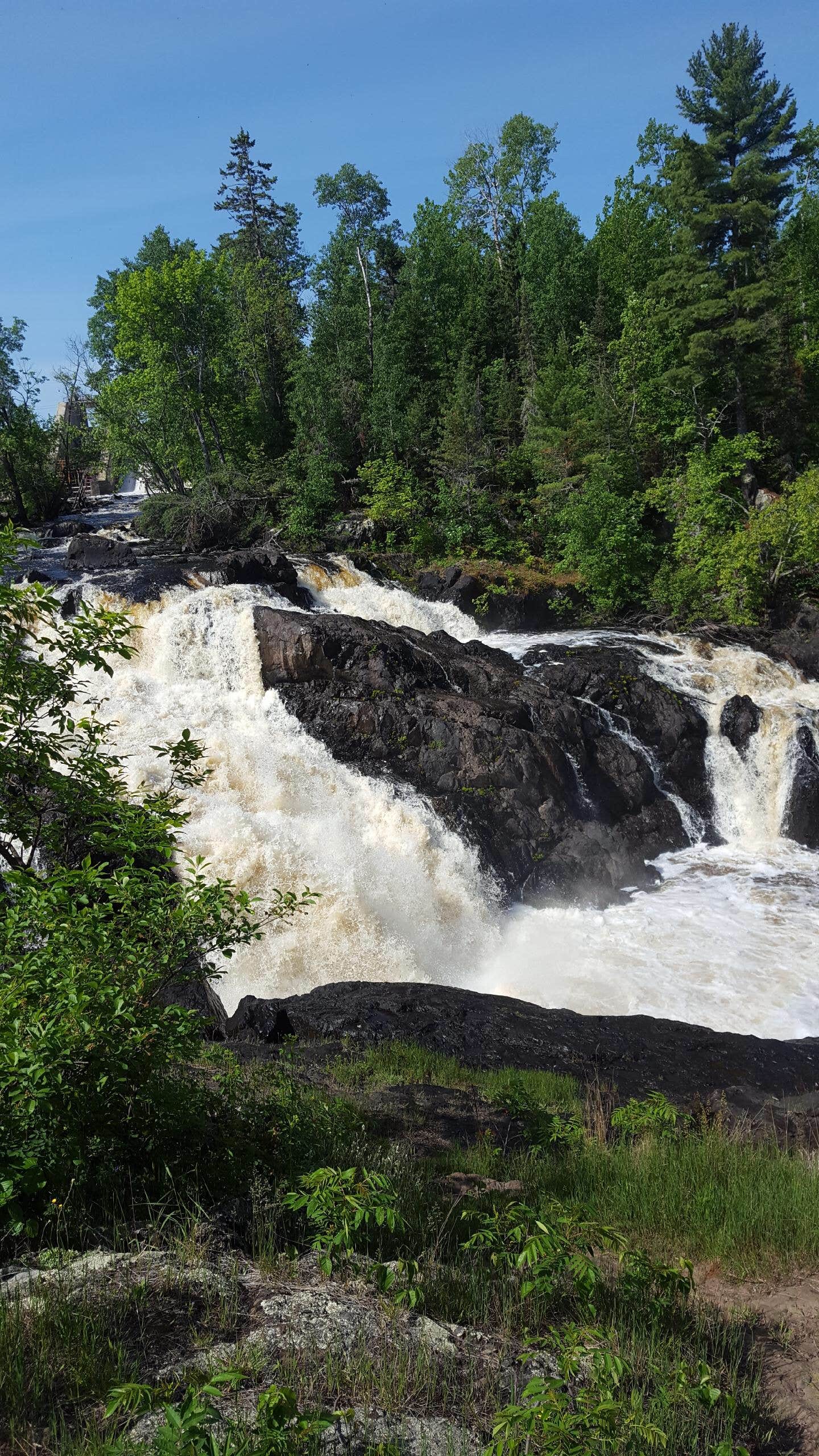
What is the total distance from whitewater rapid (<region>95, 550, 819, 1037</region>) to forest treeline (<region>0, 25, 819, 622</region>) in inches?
343

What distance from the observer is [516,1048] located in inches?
354

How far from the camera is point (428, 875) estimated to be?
13680 mm

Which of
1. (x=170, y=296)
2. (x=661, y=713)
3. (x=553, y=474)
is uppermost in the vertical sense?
(x=170, y=296)

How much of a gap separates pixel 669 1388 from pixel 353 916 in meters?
9.47

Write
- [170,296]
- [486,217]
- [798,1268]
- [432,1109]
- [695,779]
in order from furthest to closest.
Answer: [486,217] < [170,296] < [695,779] < [432,1109] < [798,1268]

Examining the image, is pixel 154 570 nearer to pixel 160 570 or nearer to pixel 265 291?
pixel 160 570

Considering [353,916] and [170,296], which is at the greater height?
[170,296]

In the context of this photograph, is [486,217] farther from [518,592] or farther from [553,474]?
[518,592]

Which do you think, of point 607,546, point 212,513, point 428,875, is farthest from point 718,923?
point 212,513

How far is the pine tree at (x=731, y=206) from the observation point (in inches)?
959

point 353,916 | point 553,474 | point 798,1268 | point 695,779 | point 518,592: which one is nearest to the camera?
point 798,1268

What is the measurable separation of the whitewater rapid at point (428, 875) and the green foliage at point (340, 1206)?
26.1ft

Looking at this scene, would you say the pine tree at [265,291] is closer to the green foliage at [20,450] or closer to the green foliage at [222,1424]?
the green foliage at [20,450]

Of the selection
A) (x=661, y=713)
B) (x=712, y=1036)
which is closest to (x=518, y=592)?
(x=661, y=713)
